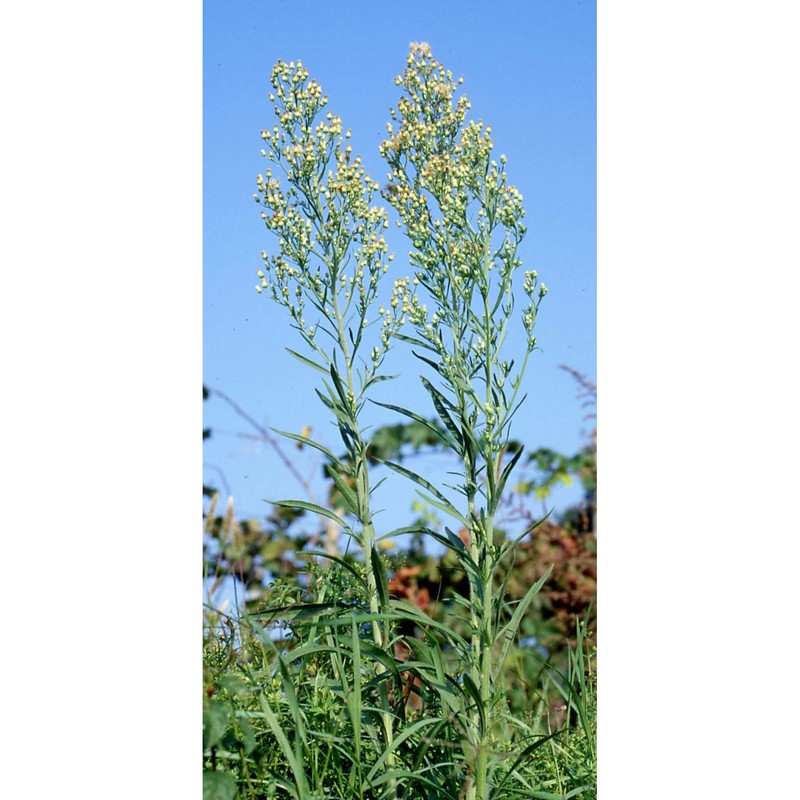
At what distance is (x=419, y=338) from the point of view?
2.28 m

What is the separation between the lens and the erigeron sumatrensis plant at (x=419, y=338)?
2.10 metres

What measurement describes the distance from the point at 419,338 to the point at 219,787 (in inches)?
40.5

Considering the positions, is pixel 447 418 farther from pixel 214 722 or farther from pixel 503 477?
pixel 214 722

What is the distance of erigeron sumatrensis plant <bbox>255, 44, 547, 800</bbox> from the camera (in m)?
2.10

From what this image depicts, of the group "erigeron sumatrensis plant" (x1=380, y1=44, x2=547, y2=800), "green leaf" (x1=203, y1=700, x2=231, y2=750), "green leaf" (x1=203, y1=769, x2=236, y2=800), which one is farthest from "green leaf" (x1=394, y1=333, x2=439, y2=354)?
"green leaf" (x1=203, y1=769, x2=236, y2=800)

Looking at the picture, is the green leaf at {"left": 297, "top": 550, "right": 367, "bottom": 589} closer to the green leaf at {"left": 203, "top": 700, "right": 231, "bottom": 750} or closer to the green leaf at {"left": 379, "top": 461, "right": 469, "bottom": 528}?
the green leaf at {"left": 379, "top": 461, "right": 469, "bottom": 528}

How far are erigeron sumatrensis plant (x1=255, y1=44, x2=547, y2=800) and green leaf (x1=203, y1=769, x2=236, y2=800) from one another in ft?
0.41

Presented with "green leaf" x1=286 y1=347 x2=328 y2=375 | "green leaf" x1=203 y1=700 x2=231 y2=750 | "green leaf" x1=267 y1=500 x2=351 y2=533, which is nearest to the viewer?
"green leaf" x1=203 y1=700 x2=231 y2=750

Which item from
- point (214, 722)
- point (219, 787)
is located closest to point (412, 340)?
point (214, 722)

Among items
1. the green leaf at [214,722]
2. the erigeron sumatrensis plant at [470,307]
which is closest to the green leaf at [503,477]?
the erigeron sumatrensis plant at [470,307]

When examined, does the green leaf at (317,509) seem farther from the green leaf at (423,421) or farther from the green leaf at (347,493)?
the green leaf at (423,421)

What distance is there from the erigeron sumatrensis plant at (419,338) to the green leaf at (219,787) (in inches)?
5.0

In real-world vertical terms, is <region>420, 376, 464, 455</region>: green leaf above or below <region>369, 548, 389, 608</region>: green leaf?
above
